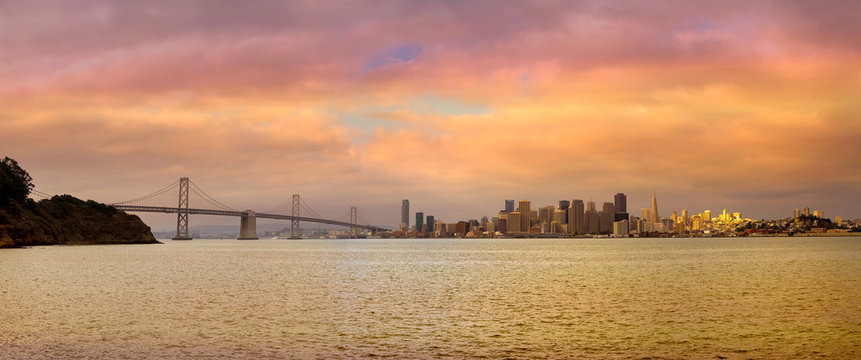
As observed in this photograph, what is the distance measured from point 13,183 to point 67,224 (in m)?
42.2

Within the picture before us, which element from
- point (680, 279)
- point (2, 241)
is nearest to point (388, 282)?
point (680, 279)

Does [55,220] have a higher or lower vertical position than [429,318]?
higher

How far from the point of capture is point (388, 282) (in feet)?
167

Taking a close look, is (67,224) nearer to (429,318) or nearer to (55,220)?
(55,220)

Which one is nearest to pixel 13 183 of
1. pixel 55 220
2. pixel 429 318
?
pixel 55 220

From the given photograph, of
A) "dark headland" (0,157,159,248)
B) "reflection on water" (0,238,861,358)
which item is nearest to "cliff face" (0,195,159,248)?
"dark headland" (0,157,159,248)

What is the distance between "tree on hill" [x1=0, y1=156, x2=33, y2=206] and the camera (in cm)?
10813

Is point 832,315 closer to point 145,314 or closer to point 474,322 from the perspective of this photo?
point 474,322

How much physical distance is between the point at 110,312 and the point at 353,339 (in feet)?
45.2

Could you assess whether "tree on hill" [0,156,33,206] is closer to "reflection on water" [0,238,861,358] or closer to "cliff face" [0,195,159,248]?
"cliff face" [0,195,159,248]

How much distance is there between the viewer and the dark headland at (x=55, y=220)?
111750 millimetres

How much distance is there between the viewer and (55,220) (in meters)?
147

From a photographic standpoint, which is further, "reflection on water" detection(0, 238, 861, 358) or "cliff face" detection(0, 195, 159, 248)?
"cliff face" detection(0, 195, 159, 248)

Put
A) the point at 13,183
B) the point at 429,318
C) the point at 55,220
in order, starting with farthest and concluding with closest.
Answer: the point at 55,220 < the point at 13,183 < the point at 429,318
